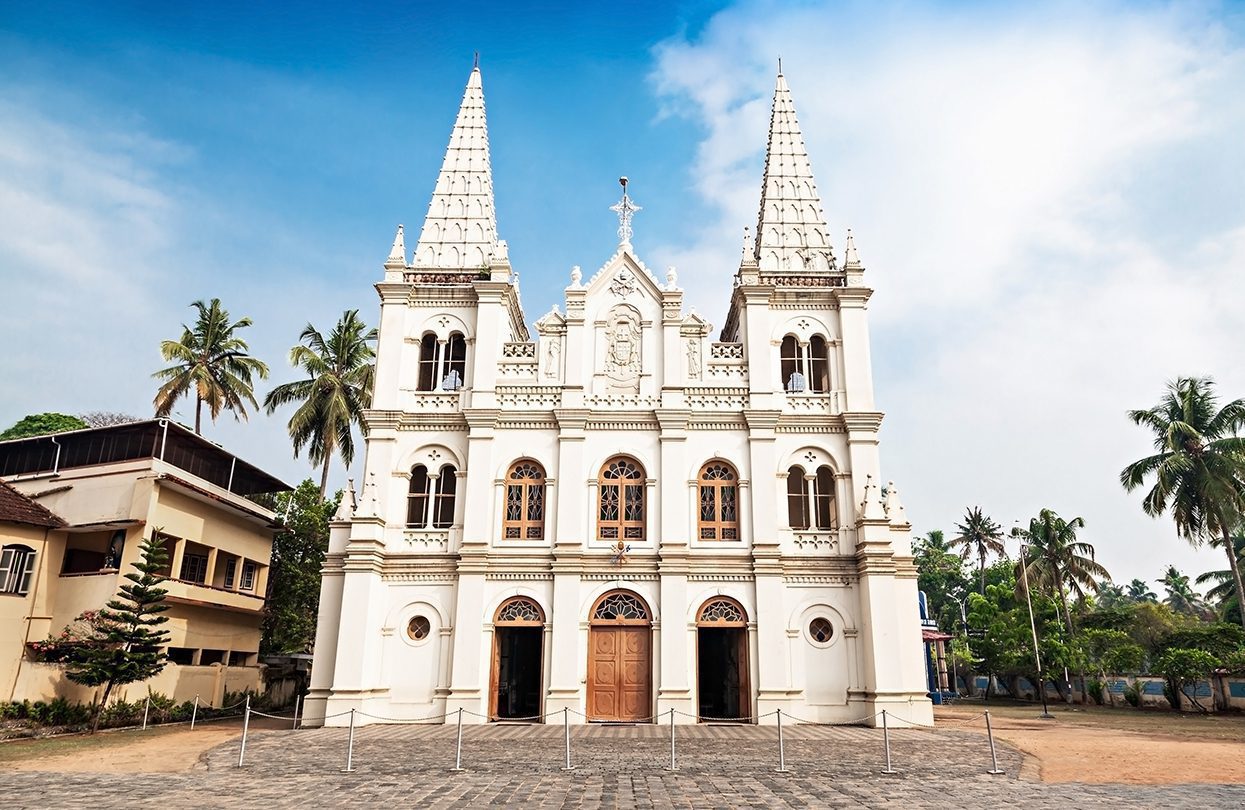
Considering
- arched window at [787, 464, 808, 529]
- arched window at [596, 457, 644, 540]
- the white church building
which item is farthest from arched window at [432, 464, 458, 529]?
arched window at [787, 464, 808, 529]

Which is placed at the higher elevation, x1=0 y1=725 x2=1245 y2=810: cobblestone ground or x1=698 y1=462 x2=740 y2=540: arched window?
x1=698 y1=462 x2=740 y2=540: arched window

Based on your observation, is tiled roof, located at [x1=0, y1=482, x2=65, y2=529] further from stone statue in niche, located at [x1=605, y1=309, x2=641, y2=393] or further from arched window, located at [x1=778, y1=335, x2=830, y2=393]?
arched window, located at [x1=778, y1=335, x2=830, y2=393]

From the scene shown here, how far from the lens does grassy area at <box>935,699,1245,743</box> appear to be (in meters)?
21.4

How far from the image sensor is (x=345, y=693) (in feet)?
67.2

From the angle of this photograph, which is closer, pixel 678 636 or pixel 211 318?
A: pixel 678 636

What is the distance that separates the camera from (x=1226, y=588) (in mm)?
46406

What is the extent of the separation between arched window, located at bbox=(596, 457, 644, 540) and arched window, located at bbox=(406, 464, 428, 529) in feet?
17.1

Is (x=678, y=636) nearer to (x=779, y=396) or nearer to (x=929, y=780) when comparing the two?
(x=779, y=396)

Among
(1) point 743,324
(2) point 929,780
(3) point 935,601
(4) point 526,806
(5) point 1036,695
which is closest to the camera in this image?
(4) point 526,806

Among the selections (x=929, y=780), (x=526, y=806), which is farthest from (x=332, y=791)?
(x=929, y=780)

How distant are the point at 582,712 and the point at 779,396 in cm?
1058

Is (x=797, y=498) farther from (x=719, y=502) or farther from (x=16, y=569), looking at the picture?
(x=16, y=569)

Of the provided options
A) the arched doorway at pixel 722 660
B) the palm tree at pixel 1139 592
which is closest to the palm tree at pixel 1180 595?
A: the palm tree at pixel 1139 592

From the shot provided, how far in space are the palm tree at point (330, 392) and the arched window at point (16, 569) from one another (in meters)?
11.8
